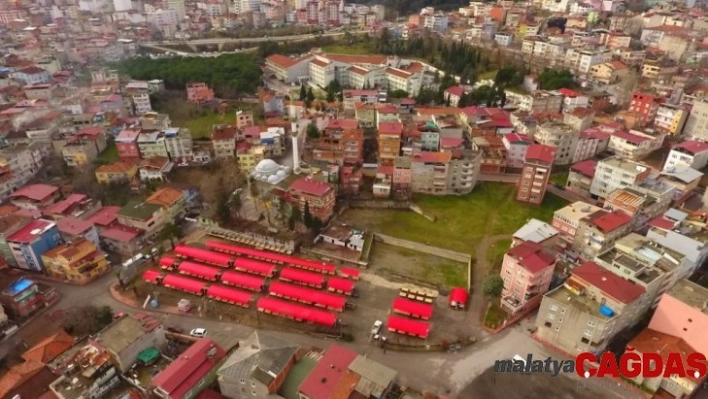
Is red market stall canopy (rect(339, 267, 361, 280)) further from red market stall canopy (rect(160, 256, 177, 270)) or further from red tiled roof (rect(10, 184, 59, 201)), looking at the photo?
red tiled roof (rect(10, 184, 59, 201))

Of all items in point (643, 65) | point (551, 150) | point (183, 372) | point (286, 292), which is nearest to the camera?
point (183, 372)

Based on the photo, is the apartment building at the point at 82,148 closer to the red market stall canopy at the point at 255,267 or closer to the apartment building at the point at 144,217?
the apartment building at the point at 144,217

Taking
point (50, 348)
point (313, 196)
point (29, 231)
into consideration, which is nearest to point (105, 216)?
point (29, 231)

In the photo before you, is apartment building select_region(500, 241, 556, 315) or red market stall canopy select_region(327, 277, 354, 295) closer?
apartment building select_region(500, 241, 556, 315)

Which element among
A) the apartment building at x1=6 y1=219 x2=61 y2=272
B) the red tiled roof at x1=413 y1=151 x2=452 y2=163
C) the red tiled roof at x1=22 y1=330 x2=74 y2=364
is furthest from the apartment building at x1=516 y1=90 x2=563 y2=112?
the red tiled roof at x1=22 y1=330 x2=74 y2=364

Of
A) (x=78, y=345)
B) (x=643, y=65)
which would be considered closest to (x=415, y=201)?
(x=78, y=345)

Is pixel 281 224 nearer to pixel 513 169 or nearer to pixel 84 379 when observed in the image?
pixel 84 379
